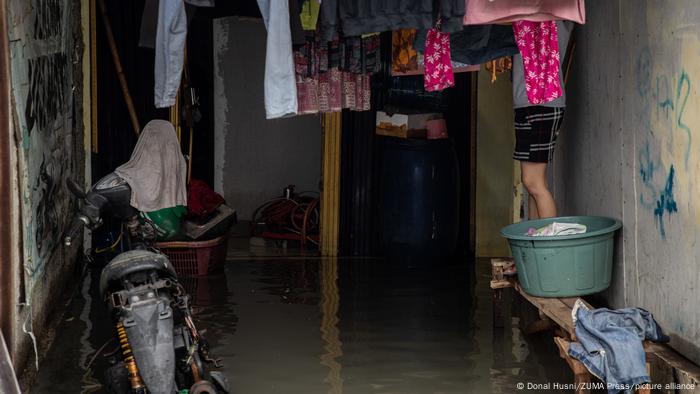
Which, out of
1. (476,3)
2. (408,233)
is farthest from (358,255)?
(476,3)

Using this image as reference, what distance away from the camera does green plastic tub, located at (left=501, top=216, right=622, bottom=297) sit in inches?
249

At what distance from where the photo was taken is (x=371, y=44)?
305 inches

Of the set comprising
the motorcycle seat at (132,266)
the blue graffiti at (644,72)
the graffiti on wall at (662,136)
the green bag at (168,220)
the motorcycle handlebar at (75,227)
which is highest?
the blue graffiti at (644,72)

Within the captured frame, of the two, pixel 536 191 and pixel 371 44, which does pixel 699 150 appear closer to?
pixel 536 191

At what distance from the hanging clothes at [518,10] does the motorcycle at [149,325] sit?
7.58 ft

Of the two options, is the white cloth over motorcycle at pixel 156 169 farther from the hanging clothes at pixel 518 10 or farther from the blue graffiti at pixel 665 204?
the blue graffiti at pixel 665 204

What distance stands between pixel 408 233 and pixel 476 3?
4410 mm

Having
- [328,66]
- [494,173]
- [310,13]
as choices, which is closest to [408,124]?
[494,173]

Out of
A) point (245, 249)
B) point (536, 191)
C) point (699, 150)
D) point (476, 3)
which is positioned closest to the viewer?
point (699, 150)

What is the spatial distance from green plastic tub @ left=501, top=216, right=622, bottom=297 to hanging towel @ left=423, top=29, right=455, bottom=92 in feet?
4.14

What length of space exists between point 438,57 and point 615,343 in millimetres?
2635

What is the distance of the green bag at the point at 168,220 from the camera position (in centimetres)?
919

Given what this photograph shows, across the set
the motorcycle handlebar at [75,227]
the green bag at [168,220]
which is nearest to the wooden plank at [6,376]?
the motorcycle handlebar at [75,227]

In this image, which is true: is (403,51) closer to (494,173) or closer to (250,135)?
(494,173)
